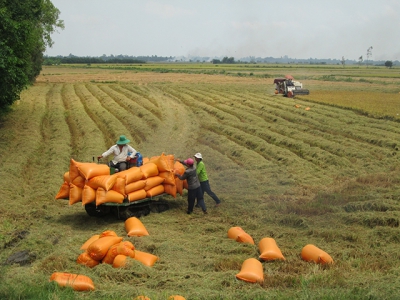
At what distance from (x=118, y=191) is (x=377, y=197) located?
6.49 meters

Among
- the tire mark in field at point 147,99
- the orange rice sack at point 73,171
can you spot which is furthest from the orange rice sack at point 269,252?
the tire mark in field at point 147,99

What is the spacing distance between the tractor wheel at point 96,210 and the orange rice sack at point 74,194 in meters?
0.41

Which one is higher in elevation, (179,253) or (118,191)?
(118,191)

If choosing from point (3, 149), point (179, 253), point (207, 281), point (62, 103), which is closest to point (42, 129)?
point (3, 149)

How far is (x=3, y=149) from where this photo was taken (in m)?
17.4

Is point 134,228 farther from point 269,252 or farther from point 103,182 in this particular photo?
point 269,252

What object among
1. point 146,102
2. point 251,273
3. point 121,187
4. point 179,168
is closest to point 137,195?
point 121,187

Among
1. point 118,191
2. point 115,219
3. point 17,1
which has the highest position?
point 17,1

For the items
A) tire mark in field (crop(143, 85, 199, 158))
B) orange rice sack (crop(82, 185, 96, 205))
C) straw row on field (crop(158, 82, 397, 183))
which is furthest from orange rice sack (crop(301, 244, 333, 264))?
tire mark in field (crop(143, 85, 199, 158))

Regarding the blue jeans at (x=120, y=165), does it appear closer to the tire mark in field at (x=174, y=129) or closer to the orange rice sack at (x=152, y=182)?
the orange rice sack at (x=152, y=182)

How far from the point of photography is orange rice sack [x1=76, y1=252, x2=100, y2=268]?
7.68 metres

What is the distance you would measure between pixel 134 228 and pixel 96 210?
5.55 feet

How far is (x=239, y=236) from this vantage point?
8.84 meters

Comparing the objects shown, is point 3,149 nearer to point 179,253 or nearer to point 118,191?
point 118,191
